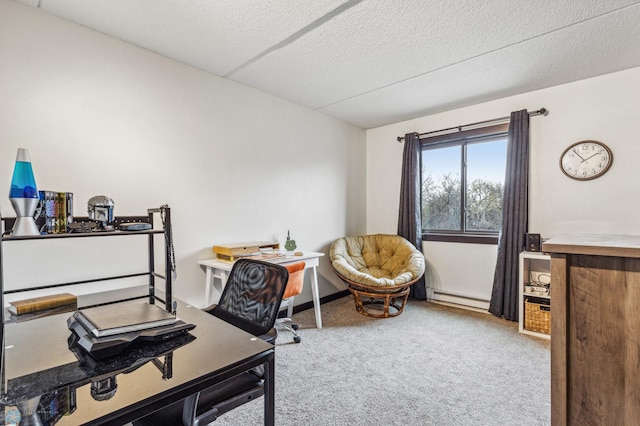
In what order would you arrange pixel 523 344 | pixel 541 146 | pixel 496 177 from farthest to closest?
1. pixel 496 177
2. pixel 541 146
3. pixel 523 344

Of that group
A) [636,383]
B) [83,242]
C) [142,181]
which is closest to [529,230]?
[636,383]

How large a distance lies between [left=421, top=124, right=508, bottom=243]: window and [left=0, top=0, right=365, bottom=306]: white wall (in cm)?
144

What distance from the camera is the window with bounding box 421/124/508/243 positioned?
12.1 feet

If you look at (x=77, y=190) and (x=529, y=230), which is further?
(x=529, y=230)

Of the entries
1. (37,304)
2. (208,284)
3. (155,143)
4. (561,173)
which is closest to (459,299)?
(561,173)

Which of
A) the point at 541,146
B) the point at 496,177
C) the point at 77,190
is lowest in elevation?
the point at 77,190

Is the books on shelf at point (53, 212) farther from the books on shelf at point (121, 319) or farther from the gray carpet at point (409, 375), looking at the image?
the gray carpet at point (409, 375)

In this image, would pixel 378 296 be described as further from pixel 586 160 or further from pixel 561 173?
pixel 586 160

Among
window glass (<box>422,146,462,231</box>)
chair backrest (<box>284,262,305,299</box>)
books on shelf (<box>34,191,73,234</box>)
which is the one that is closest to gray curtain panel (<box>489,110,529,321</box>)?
window glass (<box>422,146,462,231</box>)

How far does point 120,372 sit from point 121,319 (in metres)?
0.27

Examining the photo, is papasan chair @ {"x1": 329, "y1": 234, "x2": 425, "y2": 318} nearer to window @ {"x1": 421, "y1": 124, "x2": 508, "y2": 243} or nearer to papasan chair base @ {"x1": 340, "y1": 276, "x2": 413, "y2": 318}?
papasan chair base @ {"x1": 340, "y1": 276, "x2": 413, "y2": 318}

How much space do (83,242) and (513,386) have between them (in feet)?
10.2

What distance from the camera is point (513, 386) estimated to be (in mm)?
2109

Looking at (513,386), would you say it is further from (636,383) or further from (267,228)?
(267,228)
